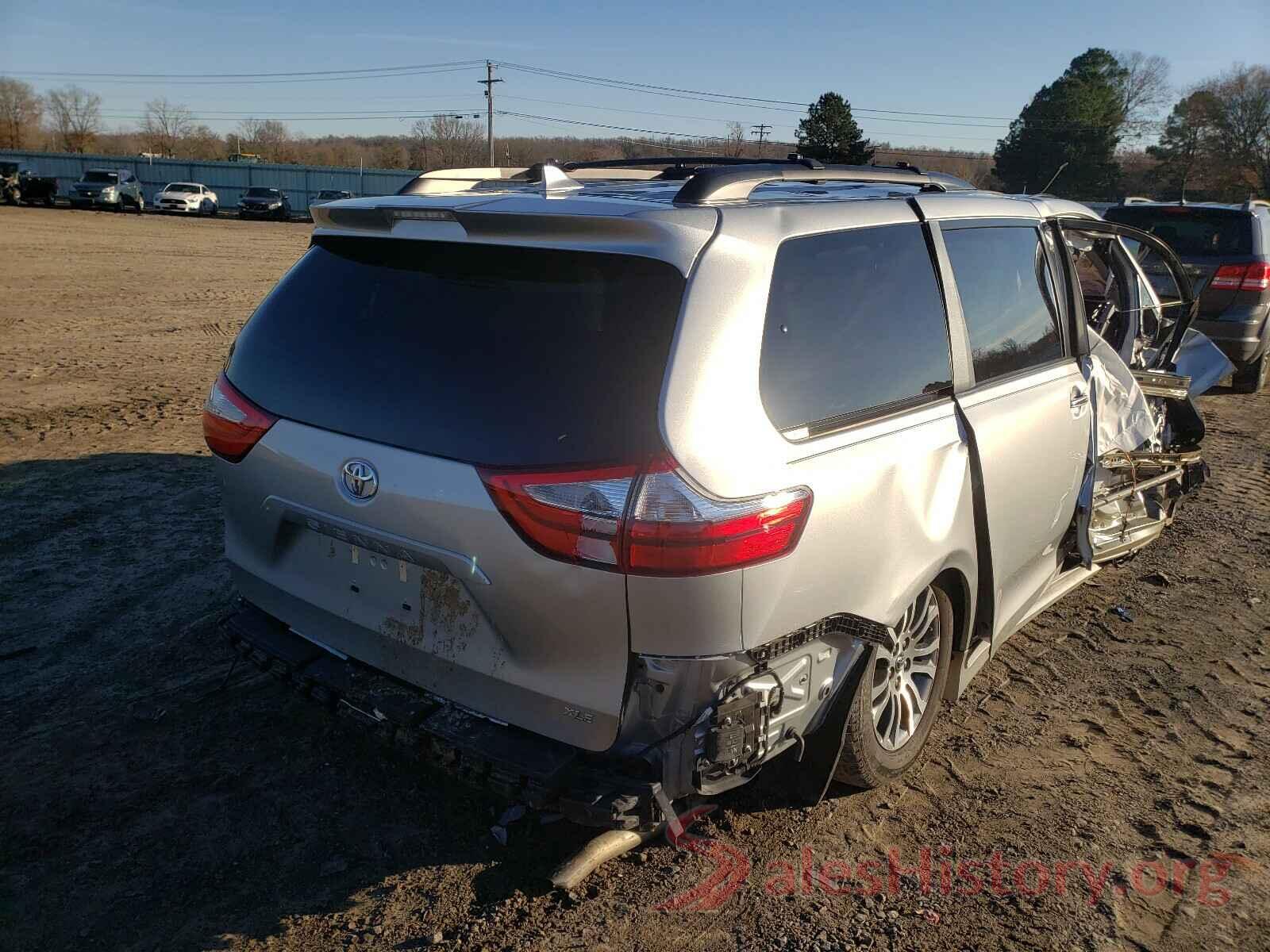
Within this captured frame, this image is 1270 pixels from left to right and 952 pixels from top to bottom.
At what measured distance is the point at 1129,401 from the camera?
16.1ft

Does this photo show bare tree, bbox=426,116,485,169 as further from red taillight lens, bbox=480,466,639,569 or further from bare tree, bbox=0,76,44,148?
red taillight lens, bbox=480,466,639,569

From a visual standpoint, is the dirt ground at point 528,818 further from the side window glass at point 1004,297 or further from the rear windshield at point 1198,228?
the rear windshield at point 1198,228

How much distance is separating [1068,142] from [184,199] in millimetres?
47311

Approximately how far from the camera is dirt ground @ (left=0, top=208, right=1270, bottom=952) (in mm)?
2666

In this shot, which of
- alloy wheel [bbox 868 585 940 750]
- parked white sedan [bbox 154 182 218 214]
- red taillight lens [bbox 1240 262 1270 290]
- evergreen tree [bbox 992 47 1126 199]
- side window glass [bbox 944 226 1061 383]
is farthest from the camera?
evergreen tree [bbox 992 47 1126 199]

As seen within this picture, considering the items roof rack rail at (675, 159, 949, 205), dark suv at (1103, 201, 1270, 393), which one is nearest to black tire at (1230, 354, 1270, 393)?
dark suv at (1103, 201, 1270, 393)

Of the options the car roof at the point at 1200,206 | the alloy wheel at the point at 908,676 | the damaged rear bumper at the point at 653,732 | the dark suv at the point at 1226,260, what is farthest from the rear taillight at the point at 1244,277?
the damaged rear bumper at the point at 653,732

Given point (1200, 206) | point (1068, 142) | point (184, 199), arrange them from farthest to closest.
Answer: point (1068, 142), point (184, 199), point (1200, 206)

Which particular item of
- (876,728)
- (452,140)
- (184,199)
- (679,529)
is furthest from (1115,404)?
(452,140)

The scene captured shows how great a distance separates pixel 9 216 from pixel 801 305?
39.5 meters

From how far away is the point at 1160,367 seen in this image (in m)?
6.19

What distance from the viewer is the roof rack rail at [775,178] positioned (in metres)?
2.73

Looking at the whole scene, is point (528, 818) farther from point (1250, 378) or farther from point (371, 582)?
point (1250, 378)

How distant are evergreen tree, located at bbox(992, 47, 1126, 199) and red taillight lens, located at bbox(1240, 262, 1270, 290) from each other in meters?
46.2
